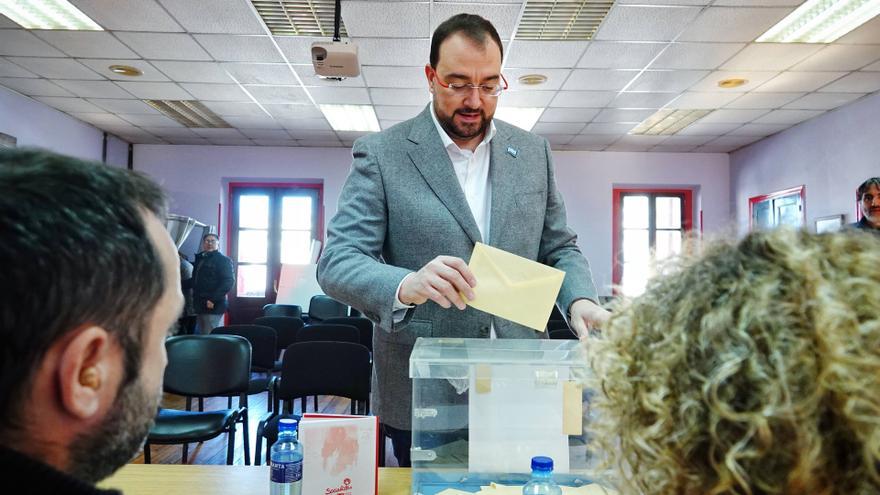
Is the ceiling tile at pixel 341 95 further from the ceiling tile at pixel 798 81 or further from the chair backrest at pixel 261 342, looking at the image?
the ceiling tile at pixel 798 81

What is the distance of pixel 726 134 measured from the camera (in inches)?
300

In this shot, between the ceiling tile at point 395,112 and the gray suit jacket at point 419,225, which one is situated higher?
the ceiling tile at point 395,112

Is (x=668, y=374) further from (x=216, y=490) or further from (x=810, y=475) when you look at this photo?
(x=216, y=490)

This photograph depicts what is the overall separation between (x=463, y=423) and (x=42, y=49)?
563 centimetres

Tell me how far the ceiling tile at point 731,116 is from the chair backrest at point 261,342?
5456 mm

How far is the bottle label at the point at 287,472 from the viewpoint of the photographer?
3.59 feet

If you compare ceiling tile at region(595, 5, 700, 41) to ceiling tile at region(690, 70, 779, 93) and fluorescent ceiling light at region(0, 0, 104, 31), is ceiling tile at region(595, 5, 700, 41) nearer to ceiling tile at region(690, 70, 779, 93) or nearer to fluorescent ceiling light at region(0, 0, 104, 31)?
ceiling tile at region(690, 70, 779, 93)

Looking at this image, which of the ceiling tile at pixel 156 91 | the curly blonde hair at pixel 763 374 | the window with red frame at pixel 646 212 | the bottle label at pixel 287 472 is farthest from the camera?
the window with red frame at pixel 646 212

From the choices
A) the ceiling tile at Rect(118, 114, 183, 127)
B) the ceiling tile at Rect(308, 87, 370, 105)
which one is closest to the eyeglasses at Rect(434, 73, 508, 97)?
the ceiling tile at Rect(308, 87, 370, 105)

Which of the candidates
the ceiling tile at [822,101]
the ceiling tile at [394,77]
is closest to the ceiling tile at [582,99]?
the ceiling tile at [394,77]

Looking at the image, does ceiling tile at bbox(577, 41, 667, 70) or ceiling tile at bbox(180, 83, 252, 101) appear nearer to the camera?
ceiling tile at bbox(577, 41, 667, 70)

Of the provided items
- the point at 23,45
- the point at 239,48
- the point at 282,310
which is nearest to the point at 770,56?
the point at 239,48

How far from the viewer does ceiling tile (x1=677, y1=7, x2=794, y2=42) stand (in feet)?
13.4

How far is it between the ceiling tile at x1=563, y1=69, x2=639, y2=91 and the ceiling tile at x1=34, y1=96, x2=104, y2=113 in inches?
213
